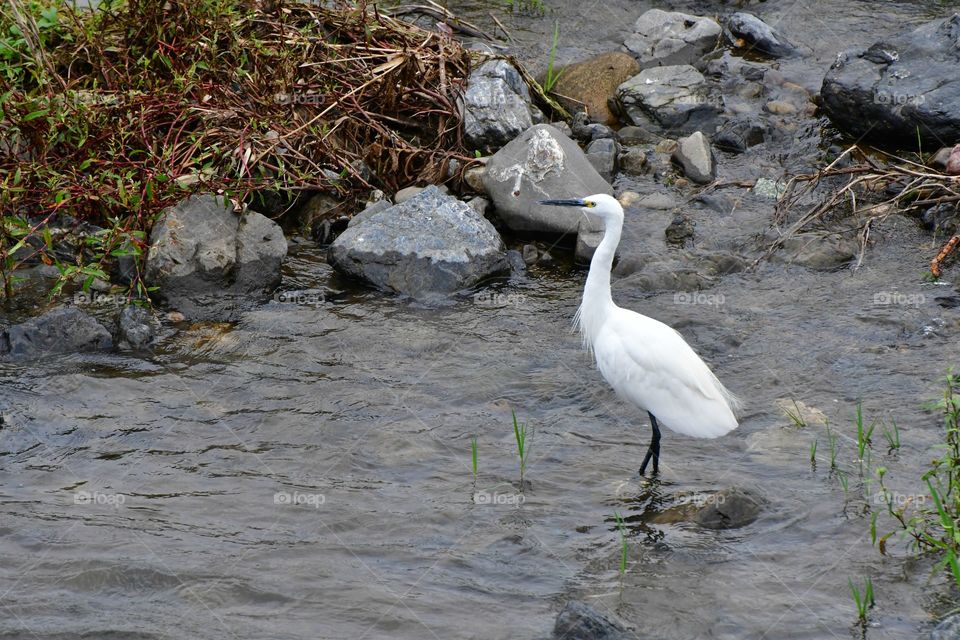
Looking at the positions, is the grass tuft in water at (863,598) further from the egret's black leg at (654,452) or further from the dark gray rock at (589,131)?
the dark gray rock at (589,131)

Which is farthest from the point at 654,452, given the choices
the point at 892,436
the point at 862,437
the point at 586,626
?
the point at 586,626

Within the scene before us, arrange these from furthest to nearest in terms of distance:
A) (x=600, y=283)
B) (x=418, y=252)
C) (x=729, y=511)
→ 1. (x=418, y=252)
2. (x=600, y=283)
3. (x=729, y=511)

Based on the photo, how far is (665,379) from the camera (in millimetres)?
5656

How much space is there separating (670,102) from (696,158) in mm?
963

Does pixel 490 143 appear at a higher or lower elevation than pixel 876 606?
higher

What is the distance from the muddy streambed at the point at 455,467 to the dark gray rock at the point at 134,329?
12 cm

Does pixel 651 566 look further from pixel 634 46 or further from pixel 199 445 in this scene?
pixel 634 46

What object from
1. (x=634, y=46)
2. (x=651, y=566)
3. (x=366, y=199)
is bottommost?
(x=651, y=566)

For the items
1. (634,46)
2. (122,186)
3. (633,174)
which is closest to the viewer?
(122,186)

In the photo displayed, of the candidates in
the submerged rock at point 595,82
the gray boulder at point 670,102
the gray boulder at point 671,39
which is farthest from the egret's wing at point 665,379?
the gray boulder at point 671,39

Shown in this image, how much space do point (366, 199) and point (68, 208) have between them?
2281mm

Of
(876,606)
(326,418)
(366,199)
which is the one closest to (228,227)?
(366,199)

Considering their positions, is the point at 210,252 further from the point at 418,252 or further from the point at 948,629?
the point at 948,629

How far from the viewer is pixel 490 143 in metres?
8.78
